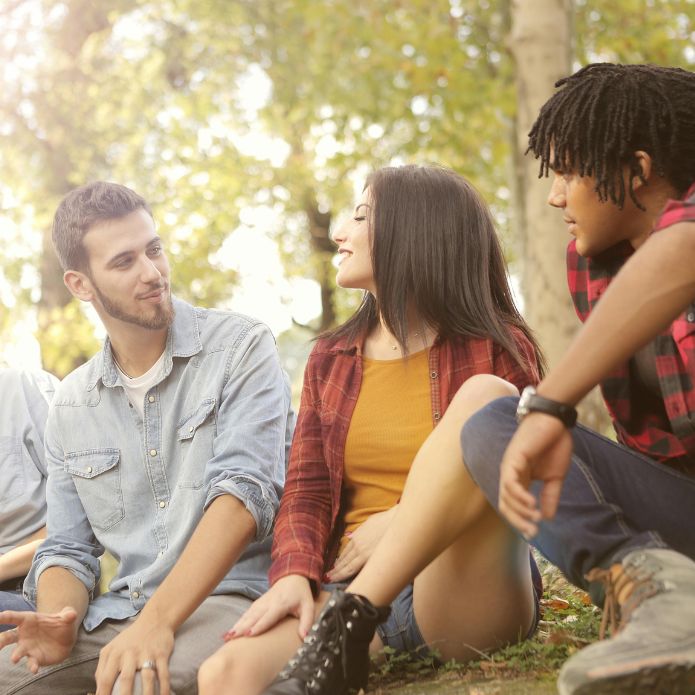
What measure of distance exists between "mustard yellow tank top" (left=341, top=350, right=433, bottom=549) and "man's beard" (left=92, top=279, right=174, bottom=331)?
0.80 metres

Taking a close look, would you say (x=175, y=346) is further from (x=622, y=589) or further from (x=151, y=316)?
(x=622, y=589)

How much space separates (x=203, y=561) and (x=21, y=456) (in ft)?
4.57

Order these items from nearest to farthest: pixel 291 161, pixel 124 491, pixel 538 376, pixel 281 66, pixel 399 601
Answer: pixel 399 601, pixel 538 376, pixel 124 491, pixel 281 66, pixel 291 161

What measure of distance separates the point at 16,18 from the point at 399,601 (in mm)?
12624

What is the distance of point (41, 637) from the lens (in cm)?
300

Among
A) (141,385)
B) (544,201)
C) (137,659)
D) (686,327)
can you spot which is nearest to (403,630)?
(137,659)

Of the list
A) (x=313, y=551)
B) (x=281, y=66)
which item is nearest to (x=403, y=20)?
(x=281, y=66)

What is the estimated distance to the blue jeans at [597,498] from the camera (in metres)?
2.17

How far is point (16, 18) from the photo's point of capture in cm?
1348

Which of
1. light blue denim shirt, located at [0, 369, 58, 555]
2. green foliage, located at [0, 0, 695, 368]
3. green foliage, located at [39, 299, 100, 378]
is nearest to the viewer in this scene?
light blue denim shirt, located at [0, 369, 58, 555]

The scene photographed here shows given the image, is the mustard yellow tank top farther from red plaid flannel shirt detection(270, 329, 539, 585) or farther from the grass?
the grass

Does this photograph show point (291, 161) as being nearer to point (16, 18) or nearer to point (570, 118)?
point (16, 18)

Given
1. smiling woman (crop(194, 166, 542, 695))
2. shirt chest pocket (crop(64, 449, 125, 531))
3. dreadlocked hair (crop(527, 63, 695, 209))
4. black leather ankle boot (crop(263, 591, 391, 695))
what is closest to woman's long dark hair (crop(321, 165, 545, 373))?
smiling woman (crop(194, 166, 542, 695))

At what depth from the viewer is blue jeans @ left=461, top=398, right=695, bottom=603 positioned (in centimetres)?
217
